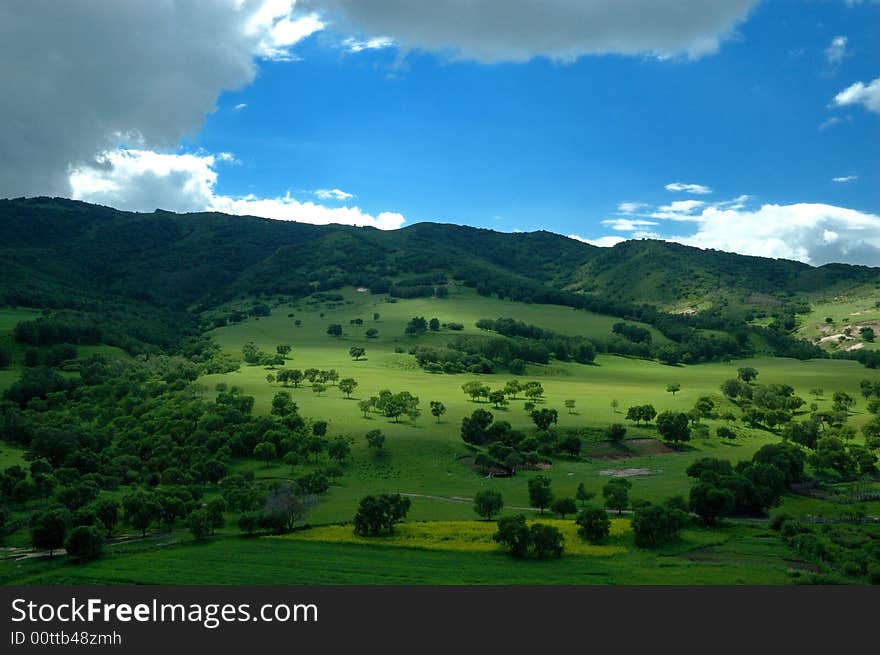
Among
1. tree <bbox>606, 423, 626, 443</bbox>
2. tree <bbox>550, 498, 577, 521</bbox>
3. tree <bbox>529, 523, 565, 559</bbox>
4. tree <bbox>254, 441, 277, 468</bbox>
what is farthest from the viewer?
tree <bbox>606, 423, 626, 443</bbox>

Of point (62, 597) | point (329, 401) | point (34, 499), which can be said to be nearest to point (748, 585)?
point (62, 597)

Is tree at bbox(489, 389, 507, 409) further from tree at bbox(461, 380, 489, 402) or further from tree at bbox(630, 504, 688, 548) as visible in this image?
tree at bbox(630, 504, 688, 548)

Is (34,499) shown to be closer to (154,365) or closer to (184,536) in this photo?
(184,536)

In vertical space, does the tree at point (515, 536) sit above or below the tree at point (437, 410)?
below

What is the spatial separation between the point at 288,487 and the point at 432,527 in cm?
2268

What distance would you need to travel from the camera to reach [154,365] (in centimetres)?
18050

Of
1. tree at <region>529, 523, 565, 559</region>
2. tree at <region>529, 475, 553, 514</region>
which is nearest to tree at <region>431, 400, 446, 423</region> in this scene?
tree at <region>529, 475, 553, 514</region>

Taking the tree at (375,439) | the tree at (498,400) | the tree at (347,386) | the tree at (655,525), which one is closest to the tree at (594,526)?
the tree at (655,525)

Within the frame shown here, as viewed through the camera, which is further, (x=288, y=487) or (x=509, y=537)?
(x=288, y=487)

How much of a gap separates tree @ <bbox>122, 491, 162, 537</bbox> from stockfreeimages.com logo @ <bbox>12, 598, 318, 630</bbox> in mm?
30877

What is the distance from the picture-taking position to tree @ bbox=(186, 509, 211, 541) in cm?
6988

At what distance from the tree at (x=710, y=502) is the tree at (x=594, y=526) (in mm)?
14368

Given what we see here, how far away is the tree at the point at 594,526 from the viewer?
227ft

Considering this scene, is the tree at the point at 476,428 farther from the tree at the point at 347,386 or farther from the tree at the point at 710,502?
the tree at the point at 710,502
